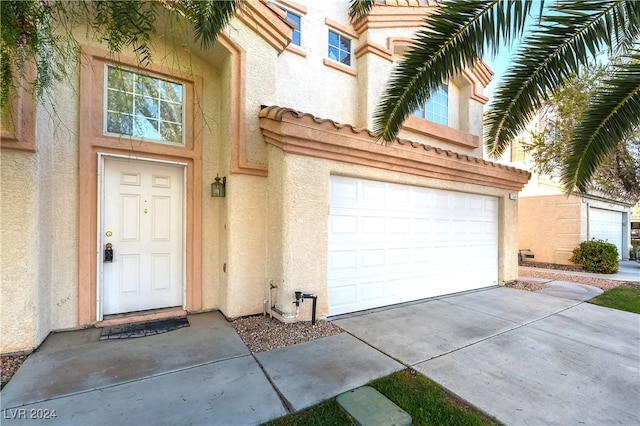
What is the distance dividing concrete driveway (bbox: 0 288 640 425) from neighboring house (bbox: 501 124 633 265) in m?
8.64

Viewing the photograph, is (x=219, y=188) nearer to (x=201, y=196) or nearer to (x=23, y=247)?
(x=201, y=196)

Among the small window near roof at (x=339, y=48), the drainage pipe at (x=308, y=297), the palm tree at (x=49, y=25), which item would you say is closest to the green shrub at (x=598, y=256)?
the small window near roof at (x=339, y=48)

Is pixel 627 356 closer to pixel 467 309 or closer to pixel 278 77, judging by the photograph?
pixel 467 309

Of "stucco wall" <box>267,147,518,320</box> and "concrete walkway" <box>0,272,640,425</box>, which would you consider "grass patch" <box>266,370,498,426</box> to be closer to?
"concrete walkway" <box>0,272,640,425</box>

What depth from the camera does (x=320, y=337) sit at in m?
4.55

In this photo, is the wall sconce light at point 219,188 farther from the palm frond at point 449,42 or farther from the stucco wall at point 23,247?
the palm frond at point 449,42

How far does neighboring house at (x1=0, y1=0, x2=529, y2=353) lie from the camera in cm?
422

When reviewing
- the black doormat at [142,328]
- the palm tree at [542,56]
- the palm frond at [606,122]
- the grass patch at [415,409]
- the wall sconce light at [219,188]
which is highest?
the palm tree at [542,56]

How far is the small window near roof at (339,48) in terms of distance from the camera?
305 inches

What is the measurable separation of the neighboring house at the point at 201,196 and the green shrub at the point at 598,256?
29.0 ft

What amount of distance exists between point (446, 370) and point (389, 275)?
9.20ft

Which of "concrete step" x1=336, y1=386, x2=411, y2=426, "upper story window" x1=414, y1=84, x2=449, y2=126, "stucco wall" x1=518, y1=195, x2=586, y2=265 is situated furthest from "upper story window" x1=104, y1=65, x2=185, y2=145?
"stucco wall" x1=518, y1=195, x2=586, y2=265

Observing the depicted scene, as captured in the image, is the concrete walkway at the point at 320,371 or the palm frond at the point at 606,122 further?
the palm frond at the point at 606,122

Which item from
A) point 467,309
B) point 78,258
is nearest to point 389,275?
point 467,309
